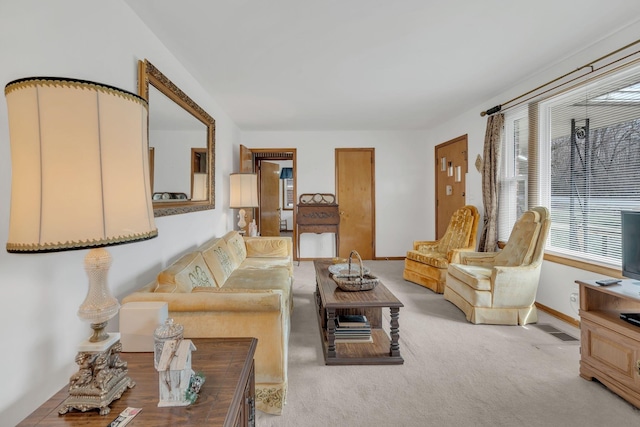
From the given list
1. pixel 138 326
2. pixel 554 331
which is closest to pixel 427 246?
pixel 554 331

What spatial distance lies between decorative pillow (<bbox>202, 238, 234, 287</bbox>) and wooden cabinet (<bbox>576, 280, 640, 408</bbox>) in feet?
8.66

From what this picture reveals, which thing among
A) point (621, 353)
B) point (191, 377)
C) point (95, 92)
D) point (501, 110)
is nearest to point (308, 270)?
point (501, 110)

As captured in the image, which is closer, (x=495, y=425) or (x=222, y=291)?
(x=495, y=425)

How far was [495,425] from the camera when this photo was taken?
5.52 feet

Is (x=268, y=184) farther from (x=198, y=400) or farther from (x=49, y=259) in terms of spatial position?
(x=198, y=400)

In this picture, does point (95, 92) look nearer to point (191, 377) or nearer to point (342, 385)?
point (191, 377)

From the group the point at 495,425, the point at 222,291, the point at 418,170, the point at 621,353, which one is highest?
the point at 418,170

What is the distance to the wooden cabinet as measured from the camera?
179 centimetres

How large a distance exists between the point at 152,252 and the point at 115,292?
52 cm

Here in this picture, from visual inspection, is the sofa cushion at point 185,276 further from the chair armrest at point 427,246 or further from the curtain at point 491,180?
the curtain at point 491,180

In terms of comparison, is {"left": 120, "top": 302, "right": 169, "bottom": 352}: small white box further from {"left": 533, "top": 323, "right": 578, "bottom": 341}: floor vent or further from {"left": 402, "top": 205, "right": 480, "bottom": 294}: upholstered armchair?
{"left": 402, "top": 205, "right": 480, "bottom": 294}: upholstered armchair

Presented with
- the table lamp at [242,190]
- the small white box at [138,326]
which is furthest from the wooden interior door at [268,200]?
the small white box at [138,326]

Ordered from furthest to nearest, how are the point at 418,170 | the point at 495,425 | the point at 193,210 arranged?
the point at 418,170 → the point at 193,210 → the point at 495,425

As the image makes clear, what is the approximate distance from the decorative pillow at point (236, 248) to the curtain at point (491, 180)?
9.93 feet
